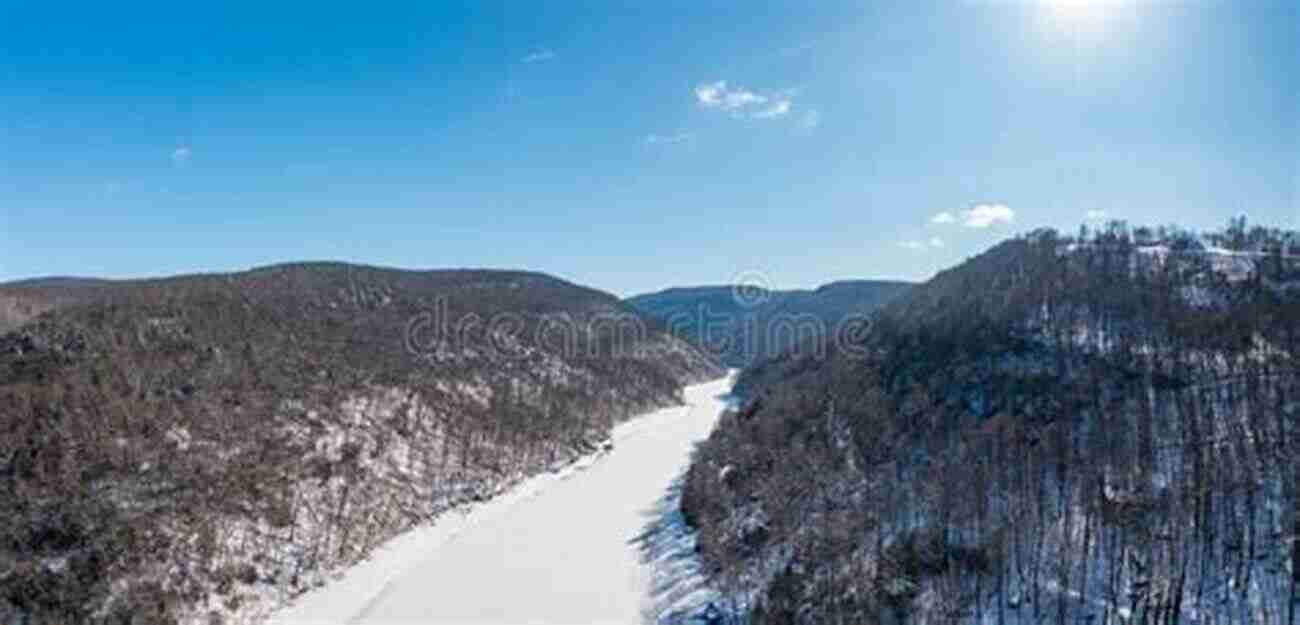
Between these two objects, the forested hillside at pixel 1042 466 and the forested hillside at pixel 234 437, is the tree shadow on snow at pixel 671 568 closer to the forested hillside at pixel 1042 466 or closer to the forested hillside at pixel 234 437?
the forested hillside at pixel 1042 466

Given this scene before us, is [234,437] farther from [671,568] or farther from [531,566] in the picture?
[671,568]

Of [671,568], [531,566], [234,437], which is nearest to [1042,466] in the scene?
[671,568]

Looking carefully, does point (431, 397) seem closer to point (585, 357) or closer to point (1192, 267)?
point (585, 357)

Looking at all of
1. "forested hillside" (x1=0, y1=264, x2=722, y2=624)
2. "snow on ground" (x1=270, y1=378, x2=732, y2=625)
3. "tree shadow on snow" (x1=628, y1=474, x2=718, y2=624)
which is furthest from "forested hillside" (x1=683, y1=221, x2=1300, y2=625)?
"forested hillside" (x1=0, y1=264, x2=722, y2=624)

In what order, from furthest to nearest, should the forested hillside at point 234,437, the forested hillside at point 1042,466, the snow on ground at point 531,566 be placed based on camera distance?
the forested hillside at point 234,437 < the snow on ground at point 531,566 < the forested hillside at point 1042,466

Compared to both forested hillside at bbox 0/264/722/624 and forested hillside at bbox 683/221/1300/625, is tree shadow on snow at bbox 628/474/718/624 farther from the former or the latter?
forested hillside at bbox 0/264/722/624

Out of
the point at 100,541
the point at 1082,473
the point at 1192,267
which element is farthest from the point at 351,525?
the point at 1192,267

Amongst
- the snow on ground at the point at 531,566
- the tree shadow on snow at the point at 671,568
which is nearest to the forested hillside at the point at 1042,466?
the tree shadow on snow at the point at 671,568

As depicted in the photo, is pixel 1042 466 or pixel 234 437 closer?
pixel 1042 466
